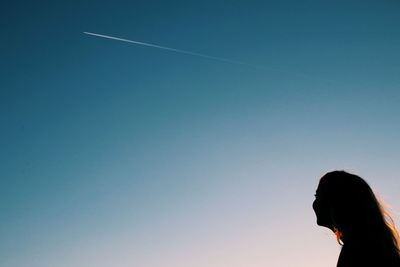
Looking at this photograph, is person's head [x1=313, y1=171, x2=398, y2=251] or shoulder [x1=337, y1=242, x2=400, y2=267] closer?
shoulder [x1=337, y1=242, x2=400, y2=267]

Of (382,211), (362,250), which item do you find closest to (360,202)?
(382,211)

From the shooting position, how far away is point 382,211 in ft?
12.1

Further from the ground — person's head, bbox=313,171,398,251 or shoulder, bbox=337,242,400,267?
person's head, bbox=313,171,398,251

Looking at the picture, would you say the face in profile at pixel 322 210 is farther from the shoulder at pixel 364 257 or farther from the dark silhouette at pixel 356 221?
the shoulder at pixel 364 257

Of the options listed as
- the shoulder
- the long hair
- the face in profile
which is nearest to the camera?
the shoulder

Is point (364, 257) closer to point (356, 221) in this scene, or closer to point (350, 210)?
point (356, 221)

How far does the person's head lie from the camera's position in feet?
11.8

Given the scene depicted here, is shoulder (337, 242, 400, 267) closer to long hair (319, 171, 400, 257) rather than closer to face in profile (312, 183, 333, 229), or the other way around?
long hair (319, 171, 400, 257)

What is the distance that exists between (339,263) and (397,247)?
54 centimetres

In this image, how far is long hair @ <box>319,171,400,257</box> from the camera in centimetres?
355

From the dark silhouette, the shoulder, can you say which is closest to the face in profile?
the dark silhouette

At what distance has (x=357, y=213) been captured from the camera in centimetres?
369

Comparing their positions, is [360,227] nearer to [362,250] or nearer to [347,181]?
[362,250]

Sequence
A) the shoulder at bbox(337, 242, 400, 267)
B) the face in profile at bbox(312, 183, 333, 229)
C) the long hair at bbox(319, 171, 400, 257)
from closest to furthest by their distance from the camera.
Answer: the shoulder at bbox(337, 242, 400, 267)
the long hair at bbox(319, 171, 400, 257)
the face in profile at bbox(312, 183, 333, 229)
